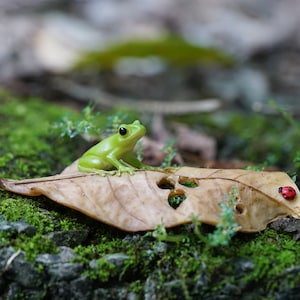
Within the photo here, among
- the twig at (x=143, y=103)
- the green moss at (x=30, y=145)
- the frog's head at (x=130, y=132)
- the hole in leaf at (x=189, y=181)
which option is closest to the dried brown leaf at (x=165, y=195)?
the hole in leaf at (x=189, y=181)

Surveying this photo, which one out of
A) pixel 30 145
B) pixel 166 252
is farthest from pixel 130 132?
pixel 30 145

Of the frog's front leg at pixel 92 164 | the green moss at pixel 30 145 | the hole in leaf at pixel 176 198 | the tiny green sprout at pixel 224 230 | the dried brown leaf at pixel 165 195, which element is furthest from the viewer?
the green moss at pixel 30 145

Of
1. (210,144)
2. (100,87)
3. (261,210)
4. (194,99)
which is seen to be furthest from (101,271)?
(100,87)

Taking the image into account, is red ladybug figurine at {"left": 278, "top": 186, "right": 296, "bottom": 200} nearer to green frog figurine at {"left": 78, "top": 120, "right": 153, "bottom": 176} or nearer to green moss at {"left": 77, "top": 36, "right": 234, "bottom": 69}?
green frog figurine at {"left": 78, "top": 120, "right": 153, "bottom": 176}

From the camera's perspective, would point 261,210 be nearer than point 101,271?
No

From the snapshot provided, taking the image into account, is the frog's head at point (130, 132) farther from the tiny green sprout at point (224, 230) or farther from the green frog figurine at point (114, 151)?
the tiny green sprout at point (224, 230)

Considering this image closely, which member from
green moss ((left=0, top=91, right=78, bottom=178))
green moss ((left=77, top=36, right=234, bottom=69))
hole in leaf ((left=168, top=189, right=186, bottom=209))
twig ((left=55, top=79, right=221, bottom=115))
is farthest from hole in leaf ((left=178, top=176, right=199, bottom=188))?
green moss ((left=77, top=36, right=234, bottom=69))

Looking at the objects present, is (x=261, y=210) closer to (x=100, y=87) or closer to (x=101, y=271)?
(x=101, y=271)
